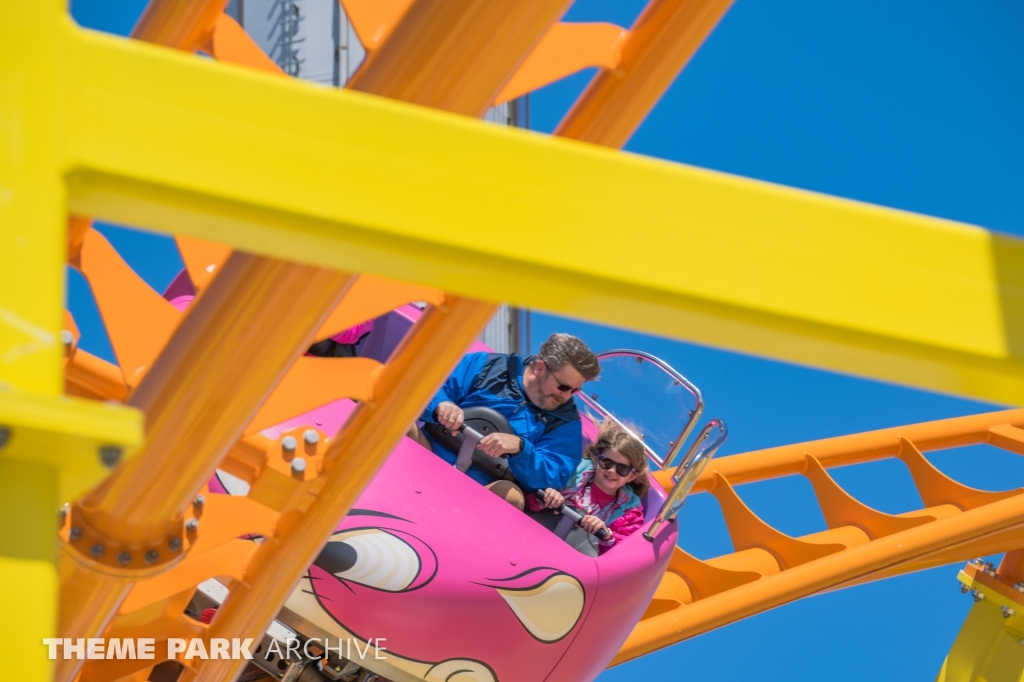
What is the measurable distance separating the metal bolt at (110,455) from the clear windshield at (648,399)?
105 inches

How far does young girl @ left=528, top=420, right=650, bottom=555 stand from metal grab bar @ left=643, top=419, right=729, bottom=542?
121 mm

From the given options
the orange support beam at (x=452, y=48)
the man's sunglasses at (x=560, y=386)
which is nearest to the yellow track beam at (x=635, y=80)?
the orange support beam at (x=452, y=48)

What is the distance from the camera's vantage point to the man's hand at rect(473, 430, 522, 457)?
2.89 meters

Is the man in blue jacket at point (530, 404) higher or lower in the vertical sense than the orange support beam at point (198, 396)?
higher

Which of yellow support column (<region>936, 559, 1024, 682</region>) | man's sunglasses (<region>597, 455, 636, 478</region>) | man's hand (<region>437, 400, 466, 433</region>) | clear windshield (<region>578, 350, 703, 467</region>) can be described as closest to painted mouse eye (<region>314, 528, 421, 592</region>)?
man's hand (<region>437, 400, 466, 433</region>)

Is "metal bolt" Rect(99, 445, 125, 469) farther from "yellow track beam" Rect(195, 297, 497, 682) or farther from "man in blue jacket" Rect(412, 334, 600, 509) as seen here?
"man in blue jacket" Rect(412, 334, 600, 509)

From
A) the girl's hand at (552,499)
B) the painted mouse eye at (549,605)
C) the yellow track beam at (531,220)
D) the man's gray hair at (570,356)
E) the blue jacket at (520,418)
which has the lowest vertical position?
the painted mouse eye at (549,605)

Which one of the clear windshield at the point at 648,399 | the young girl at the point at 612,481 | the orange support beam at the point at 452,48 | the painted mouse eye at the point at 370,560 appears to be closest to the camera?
the orange support beam at the point at 452,48

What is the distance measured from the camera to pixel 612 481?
3234 millimetres

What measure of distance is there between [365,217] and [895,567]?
3.74 m

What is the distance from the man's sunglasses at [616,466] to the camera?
10.6 feet

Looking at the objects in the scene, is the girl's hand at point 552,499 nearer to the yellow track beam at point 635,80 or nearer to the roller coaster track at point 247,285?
the roller coaster track at point 247,285

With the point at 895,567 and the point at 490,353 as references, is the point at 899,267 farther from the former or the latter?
the point at 895,567

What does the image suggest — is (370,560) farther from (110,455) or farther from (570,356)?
(110,455)
